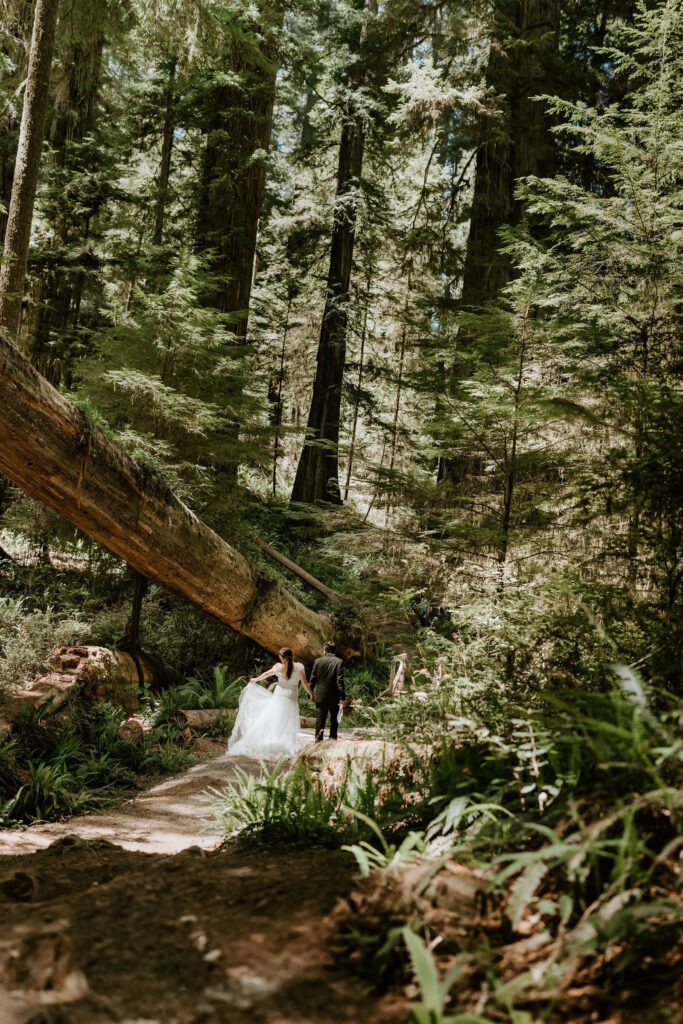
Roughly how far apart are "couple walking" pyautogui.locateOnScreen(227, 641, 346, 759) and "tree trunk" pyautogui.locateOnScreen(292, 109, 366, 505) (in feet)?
28.3

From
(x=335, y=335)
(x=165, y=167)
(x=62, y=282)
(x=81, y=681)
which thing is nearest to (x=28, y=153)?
(x=81, y=681)

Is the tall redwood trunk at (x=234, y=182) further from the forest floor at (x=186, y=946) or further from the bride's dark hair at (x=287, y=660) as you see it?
the forest floor at (x=186, y=946)

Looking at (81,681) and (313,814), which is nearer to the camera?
(313,814)

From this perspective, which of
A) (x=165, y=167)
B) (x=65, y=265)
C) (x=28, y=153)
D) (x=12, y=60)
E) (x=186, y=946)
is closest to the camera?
(x=186, y=946)

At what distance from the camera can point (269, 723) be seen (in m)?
7.96

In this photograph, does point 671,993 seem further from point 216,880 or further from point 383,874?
point 216,880

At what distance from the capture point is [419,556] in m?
6.16

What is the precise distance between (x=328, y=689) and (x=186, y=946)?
19.6ft

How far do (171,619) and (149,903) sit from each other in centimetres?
889

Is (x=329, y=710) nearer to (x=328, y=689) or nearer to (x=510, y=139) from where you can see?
(x=328, y=689)

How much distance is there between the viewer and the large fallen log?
602 cm

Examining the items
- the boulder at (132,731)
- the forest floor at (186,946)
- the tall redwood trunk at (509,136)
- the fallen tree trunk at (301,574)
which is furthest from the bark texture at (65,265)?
the forest floor at (186,946)

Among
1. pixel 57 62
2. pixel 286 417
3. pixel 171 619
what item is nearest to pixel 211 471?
pixel 171 619

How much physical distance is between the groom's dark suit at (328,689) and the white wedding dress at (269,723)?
35 centimetres
